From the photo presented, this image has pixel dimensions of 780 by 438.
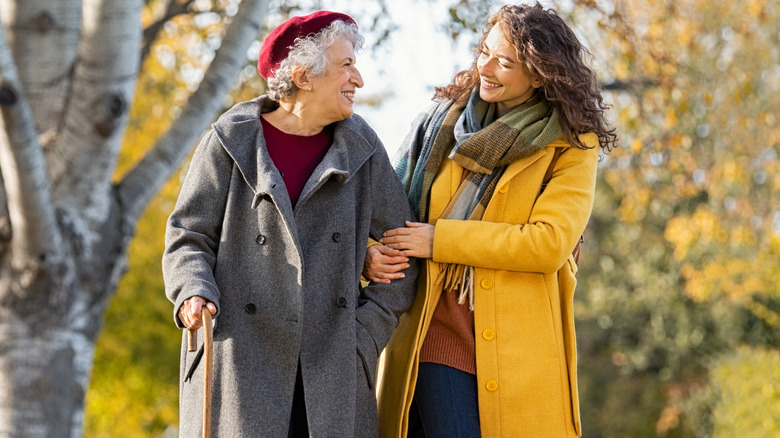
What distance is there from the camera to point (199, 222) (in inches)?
129

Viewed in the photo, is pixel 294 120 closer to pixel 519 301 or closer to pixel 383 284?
pixel 383 284

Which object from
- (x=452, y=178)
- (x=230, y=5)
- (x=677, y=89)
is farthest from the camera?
(x=677, y=89)

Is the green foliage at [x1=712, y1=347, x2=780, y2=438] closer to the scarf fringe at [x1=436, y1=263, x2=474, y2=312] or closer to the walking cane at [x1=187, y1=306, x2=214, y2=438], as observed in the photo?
the scarf fringe at [x1=436, y1=263, x2=474, y2=312]

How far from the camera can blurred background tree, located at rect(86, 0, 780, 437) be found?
9.39 meters

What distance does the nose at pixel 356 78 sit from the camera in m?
3.42

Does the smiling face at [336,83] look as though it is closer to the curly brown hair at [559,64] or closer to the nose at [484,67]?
the nose at [484,67]

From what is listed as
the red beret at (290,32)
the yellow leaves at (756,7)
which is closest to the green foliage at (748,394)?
the yellow leaves at (756,7)

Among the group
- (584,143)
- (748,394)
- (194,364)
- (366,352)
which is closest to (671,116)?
(748,394)

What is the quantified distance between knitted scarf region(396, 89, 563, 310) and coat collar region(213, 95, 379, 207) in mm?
232

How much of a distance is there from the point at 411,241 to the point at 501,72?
0.64 m

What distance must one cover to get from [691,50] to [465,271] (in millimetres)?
7122

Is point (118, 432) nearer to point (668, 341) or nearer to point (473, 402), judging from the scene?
point (668, 341)

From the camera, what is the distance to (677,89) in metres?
9.48

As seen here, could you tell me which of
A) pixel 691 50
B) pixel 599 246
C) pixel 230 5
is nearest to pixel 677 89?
pixel 691 50
